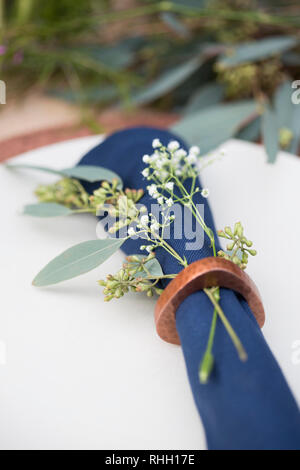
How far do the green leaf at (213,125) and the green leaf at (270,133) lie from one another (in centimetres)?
3

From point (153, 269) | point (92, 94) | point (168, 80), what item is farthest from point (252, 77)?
point (153, 269)

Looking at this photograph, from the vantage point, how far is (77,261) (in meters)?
0.39

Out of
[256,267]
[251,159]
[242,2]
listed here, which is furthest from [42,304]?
[242,2]

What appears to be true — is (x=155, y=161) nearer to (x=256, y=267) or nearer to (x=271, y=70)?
(x=256, y=267)

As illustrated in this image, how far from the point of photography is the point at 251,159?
0.59m

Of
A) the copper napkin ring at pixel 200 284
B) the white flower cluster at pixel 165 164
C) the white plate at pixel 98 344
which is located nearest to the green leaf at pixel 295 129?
the white plate at pixel 98 344

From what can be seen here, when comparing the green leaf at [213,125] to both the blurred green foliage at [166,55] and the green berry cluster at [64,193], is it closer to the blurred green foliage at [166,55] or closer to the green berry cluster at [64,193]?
the blurred green foliage at [166,55]

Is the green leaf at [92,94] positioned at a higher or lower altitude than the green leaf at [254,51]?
higher

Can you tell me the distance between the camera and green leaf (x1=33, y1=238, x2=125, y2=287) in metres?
0.39

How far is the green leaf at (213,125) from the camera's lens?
63 cm

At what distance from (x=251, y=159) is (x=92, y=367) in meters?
0.35

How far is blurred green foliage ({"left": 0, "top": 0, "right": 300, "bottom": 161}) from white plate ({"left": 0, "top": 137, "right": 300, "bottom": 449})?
1.05ft

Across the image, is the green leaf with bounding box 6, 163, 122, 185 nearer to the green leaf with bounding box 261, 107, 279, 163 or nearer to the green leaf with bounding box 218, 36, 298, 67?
the green leaf with bounding box 261, 107, 279, 163

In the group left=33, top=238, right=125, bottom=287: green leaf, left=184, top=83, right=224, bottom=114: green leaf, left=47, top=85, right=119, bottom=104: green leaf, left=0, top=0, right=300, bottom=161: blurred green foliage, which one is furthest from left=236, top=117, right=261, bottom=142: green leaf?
left=33, top=238, right=125, bottom=287: green leaf
